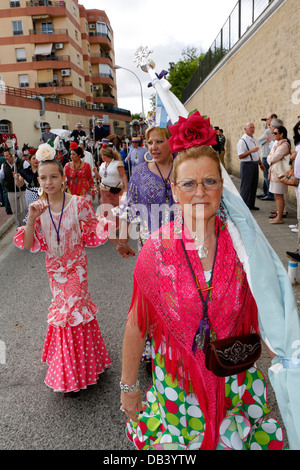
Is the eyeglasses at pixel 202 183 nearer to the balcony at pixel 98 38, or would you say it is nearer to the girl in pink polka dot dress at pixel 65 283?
the girl in pink polka dot dress at pixel 65 283

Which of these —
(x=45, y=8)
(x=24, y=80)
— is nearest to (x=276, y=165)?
(x=24, y=80)

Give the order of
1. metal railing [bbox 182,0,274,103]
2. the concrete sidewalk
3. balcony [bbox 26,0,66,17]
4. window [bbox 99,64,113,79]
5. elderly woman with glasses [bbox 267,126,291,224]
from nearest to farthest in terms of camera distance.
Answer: elderly woman with glasses [bbox 267,126,291,224], the concrete sidewalk, metal railing [bbox 182,0,274,103], balcony [bbox 26,0,66,17], window [bbox 99,64,113,79]

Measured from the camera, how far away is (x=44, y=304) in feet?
16.0

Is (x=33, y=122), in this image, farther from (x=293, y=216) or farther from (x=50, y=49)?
(x=293, y=216)

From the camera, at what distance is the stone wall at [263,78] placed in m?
8.90

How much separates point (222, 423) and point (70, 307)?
1.71m

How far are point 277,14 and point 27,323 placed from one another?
32.4ft

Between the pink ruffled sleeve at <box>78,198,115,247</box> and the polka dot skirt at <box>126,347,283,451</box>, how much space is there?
1.69 meters

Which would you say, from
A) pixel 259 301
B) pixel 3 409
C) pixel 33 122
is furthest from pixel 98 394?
pixel 33 122

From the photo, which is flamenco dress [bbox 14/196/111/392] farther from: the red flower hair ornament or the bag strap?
the red flower hair ornament

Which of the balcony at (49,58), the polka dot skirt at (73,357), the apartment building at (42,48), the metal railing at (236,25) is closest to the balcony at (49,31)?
the apartment building at (42,48)

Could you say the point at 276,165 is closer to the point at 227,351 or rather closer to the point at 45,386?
the point at 45,386

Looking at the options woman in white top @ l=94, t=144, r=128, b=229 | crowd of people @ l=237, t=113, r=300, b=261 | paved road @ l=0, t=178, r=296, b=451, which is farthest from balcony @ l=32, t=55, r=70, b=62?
paved road @ l=0, t=178, r=296, b=451

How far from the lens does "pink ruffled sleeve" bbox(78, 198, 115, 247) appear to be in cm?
→ 332
